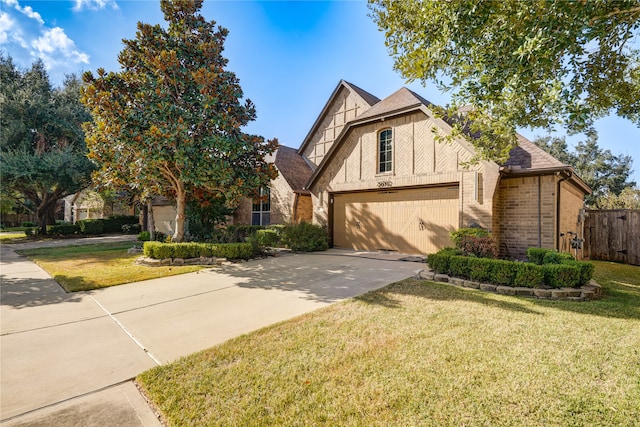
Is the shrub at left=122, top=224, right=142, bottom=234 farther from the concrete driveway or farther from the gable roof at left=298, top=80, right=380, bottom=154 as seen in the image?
the concrete driveway

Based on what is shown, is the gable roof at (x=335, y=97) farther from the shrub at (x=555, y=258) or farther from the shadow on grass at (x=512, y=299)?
the shadow on grass at (x=512, y=299)

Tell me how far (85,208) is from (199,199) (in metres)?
32.2

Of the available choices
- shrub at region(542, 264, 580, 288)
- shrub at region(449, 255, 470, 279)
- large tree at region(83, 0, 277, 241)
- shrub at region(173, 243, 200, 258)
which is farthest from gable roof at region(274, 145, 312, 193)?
shrub at region(542, 264, 580, 288)

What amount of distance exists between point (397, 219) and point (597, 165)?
95.2 feet

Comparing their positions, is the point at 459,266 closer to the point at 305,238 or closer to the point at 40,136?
the point at 305,238

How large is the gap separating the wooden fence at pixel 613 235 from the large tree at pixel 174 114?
14197 millimetres

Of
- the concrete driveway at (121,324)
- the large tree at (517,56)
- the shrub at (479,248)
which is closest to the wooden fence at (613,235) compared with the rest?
the large tree at (517,56)

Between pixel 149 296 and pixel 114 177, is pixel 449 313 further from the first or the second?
pixel 114 177

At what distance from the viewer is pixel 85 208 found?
3391 centimetres

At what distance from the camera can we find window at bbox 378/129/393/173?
11.7m

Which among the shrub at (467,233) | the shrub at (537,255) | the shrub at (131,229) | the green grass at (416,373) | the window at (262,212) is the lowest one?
the green grass at (416,373)

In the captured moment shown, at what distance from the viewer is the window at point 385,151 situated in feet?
38.5

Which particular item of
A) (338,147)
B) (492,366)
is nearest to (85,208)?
(338,147)

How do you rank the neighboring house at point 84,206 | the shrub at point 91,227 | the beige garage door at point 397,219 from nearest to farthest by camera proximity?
the beige garage door at point 397,219, the shrub at point 91,227, the neighboring house at point 84,206
